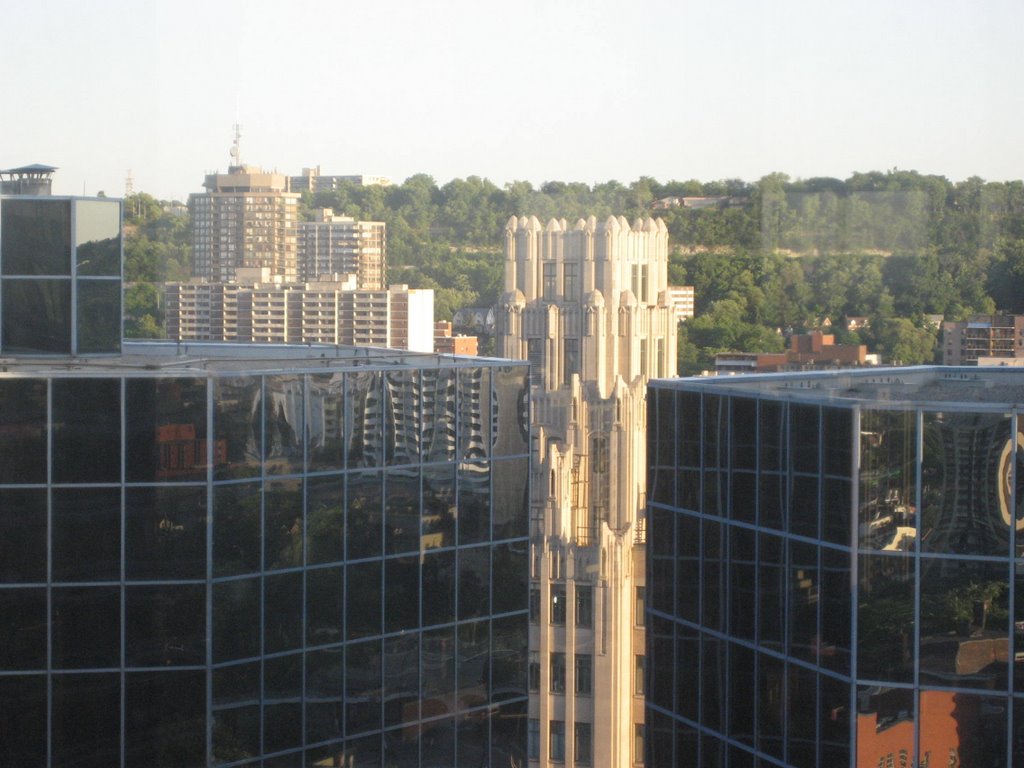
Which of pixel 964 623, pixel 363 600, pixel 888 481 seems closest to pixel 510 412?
pixel 363 600

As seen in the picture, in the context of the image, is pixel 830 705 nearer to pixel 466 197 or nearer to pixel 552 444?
pixel 552 444

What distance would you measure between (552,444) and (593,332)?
5.54m

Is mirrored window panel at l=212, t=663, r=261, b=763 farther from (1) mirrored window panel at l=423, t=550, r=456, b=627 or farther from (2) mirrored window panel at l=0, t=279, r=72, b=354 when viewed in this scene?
(2) mirrored window panel at l=0, t=279, r=72, b=354

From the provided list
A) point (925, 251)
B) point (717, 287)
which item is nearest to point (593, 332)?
point (925, 251)

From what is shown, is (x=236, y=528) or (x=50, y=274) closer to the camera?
(x=236, y=528)

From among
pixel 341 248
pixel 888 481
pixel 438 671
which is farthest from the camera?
pixel 341 248

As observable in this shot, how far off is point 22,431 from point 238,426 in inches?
63.1

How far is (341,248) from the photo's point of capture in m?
102

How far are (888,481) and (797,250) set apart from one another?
51.3 meters

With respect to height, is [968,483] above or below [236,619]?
above

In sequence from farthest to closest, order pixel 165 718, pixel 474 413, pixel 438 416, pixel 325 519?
pixel 474 413 < pixel 438 416 < pixel 325 519 < pixel 165 718

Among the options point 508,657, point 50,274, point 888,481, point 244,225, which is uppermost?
point 244,225

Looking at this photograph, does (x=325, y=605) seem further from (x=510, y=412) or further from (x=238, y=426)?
(x=510, y=412)

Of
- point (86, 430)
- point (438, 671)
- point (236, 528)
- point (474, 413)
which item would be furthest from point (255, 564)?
point (474, 413)
